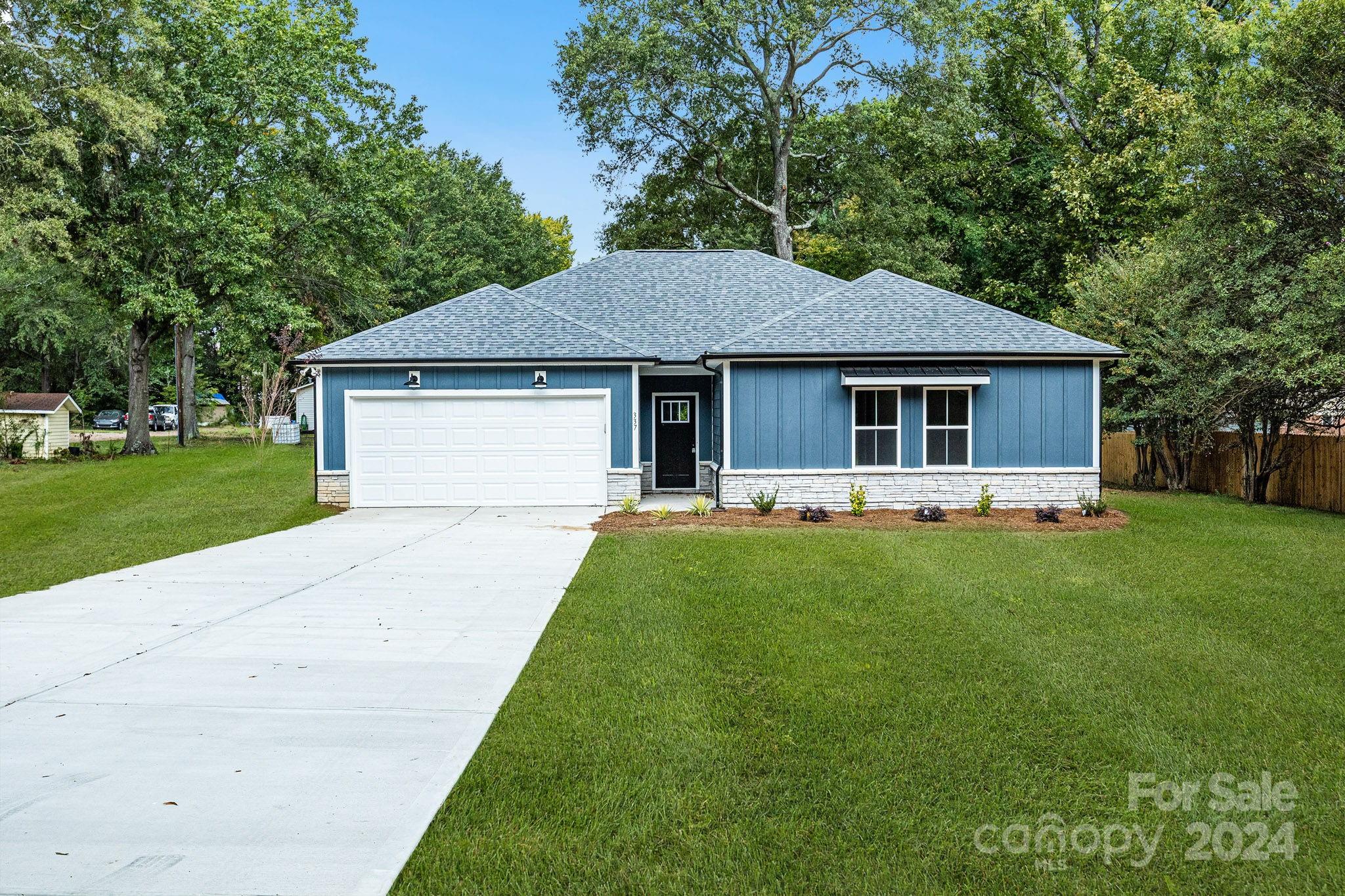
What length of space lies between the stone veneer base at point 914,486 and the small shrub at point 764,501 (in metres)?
0.10

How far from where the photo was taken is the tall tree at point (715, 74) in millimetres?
25734

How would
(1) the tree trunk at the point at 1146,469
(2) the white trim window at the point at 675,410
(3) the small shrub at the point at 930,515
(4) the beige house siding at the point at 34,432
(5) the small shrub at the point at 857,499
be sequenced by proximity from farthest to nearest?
(4) the beige house siding at the point at 34,432, (1) the tree trunk at the point at 1146,469, (2) the white trim window at the point at 675,410, (5) the small shrub at the point at 857,499, (3) the small shrub at the point at 930,515

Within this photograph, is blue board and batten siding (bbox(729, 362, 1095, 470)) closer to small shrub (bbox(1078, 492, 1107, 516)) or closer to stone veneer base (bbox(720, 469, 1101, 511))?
stone veneer base (bbox(720, 469, 1101, 511))

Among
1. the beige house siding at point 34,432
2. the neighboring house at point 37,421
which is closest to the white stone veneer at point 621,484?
the neighboring house at point 37,421

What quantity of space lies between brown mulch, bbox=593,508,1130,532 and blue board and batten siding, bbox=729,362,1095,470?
3.06 ft

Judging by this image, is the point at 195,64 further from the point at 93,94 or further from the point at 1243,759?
the point at 1243,759

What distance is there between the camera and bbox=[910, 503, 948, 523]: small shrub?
13.0 m

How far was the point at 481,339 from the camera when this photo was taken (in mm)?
15195

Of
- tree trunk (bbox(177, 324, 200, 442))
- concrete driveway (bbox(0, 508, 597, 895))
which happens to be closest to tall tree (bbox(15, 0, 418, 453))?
tree trunk (bbox(177, 324, 200, 442))

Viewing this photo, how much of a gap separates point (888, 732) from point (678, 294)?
15.3m

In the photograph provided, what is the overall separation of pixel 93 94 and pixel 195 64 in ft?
15.2

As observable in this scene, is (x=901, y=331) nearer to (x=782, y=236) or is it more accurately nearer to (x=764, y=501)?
(x=764, y=501)

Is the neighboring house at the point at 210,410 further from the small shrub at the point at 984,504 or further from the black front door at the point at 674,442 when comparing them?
the small shrub at the point at 984,504

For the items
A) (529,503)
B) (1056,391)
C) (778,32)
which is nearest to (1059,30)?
(778,32)
